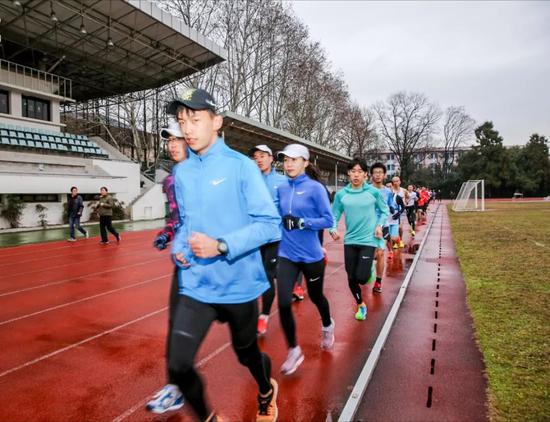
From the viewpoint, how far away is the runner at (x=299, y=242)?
11.4ft

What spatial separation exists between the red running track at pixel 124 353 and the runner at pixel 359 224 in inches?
24.5

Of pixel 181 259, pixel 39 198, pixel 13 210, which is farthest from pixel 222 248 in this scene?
pixel 39 198

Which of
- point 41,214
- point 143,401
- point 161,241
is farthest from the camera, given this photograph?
point 41,214

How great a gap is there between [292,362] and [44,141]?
22911 mm

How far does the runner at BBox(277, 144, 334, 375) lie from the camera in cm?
347

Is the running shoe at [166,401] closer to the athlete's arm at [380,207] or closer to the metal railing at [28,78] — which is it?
the athlete's arm at [380,207]

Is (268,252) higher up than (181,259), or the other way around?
(181,259)

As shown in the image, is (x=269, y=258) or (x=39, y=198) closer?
(x=269, y=258)

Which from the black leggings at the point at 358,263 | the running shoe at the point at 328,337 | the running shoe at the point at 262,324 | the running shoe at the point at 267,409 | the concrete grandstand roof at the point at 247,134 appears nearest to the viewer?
the running shoe at the point at 267,409

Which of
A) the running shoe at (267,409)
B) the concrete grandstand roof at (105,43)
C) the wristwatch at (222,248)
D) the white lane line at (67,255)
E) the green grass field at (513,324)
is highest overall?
the concrete grandstand roof at (105,43)

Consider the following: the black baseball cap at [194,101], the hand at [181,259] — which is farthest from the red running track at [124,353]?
the black baseball cap at [194,101]

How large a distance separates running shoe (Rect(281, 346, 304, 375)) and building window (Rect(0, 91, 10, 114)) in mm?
25699

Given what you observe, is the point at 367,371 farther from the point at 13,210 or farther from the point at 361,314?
the point at 13,210

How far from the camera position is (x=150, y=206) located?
25359 millimetres
